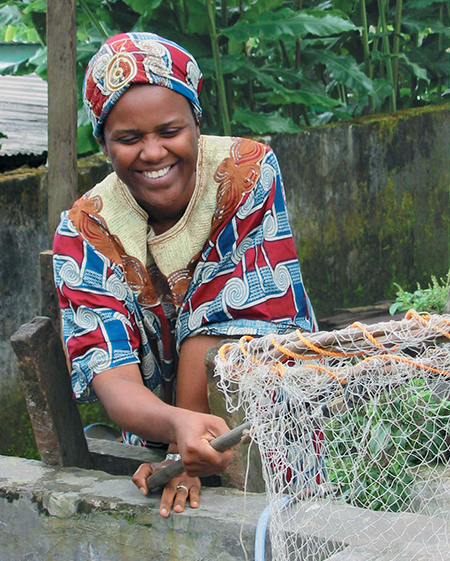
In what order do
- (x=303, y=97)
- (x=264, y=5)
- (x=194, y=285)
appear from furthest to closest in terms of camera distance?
(x=264, y=5) → (x=303, y=97) → (x=194, y=285)

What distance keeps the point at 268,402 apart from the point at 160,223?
3.08ft

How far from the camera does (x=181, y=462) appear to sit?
6.86 feet

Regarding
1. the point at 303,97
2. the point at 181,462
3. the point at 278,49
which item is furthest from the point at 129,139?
the point at 278,49

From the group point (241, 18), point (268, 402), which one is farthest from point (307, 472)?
point (241, 18)

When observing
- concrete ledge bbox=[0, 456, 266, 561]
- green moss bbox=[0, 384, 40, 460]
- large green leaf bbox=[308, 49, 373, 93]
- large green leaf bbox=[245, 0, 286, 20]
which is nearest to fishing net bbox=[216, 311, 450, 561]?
concrete ledge bbox=[0, 456, 266, 561]

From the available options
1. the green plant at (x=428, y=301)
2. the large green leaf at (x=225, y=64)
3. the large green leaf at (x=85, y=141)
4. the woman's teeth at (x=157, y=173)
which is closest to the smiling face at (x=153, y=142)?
the woman's teeth at (x=157, y=173)

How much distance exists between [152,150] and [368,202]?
3473 mm

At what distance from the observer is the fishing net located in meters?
1.65

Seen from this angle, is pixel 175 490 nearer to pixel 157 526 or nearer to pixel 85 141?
pixel 157 526

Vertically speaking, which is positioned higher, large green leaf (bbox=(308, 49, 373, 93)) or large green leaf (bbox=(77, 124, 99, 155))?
large green leaf (bbox=(308, 49, 373, 93))

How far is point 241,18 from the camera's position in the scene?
5.25m

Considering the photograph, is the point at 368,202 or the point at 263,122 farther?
the point at 368,202

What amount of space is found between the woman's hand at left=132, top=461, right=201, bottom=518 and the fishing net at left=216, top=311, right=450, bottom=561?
0.28m

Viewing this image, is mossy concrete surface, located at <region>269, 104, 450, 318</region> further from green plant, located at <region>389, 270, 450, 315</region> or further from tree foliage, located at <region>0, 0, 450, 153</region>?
green plant, located at <region>389, 270, 450, 315</region>
